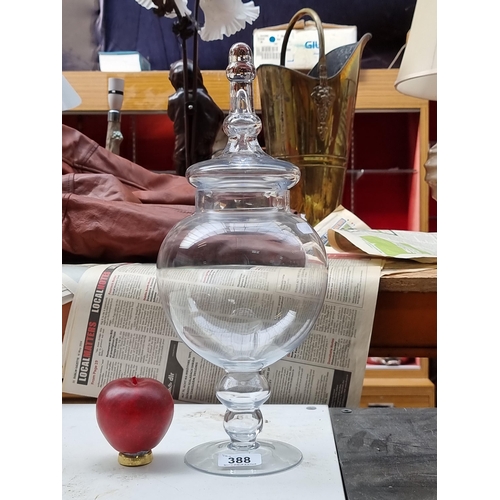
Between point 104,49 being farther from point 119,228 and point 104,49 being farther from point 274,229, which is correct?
point 274,229

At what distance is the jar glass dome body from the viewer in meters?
0.46

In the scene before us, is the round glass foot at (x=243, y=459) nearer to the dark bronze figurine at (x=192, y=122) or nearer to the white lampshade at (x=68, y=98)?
the dark bronze figurine at (x=192, y=122)

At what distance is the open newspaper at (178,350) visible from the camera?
71 centimetres

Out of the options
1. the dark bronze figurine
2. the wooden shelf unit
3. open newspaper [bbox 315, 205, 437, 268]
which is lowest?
open newspaper [bbox 315, 205, 437, 268]

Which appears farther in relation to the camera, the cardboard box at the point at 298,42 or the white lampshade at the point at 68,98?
the cardboard box at the point at 298,42

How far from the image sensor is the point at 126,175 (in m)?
1.05

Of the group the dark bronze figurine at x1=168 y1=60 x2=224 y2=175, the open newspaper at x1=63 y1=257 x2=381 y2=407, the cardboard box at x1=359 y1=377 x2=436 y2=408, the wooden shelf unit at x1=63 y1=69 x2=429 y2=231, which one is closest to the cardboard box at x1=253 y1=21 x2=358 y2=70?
the wooden shelf unit at x1=63 y1=69 x2=429 y2=231

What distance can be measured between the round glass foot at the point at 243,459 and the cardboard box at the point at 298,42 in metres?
1.62

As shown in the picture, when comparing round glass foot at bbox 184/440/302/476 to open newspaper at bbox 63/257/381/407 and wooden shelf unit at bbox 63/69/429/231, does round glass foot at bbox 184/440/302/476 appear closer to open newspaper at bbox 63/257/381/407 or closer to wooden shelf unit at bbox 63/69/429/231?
open newspaper at bbox 63/257/381/407

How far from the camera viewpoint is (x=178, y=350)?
0.72 metres

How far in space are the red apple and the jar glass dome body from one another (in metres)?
0.04

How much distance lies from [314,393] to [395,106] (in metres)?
1.72

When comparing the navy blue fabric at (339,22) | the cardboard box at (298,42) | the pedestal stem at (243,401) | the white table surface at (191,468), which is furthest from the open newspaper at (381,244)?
the navy blue fabric at (339,22)
